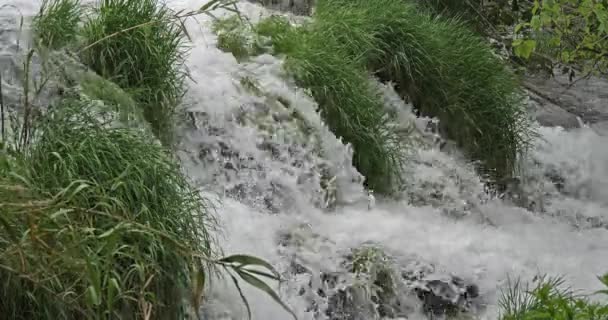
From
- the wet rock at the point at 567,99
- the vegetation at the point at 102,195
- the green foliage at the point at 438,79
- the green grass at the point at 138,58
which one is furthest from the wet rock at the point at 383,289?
the wet rock at the point at 567,99

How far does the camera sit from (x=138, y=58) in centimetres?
487

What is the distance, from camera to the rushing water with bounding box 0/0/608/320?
4465 mm

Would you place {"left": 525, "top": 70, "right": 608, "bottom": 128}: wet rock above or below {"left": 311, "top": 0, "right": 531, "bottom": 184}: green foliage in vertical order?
below

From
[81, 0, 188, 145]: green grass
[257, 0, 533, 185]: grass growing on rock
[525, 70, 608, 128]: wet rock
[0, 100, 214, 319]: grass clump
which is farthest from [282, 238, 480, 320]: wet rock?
[525, 70, 608, 128]: wet rock

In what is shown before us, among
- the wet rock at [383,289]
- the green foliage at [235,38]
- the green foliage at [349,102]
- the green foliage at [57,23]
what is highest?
the green foliage at [57,23]

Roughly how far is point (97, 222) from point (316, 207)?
2.04 metres

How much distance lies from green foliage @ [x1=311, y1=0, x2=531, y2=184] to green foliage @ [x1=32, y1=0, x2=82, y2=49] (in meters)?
2.00

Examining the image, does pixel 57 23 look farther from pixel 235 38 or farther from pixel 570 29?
pixel 570 29

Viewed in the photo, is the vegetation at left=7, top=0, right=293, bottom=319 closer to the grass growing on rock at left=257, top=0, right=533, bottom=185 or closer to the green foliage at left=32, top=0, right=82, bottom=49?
Answer: the green foliage at left=32, top=0, right=82, bottom=49

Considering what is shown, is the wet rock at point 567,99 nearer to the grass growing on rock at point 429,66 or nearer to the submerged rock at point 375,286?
the grass growing on rock at point 429,66

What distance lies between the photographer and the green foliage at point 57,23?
4672 millimetres

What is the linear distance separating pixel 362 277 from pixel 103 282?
1.67 metres

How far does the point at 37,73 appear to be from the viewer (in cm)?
456

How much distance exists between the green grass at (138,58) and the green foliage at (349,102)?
1.06m
